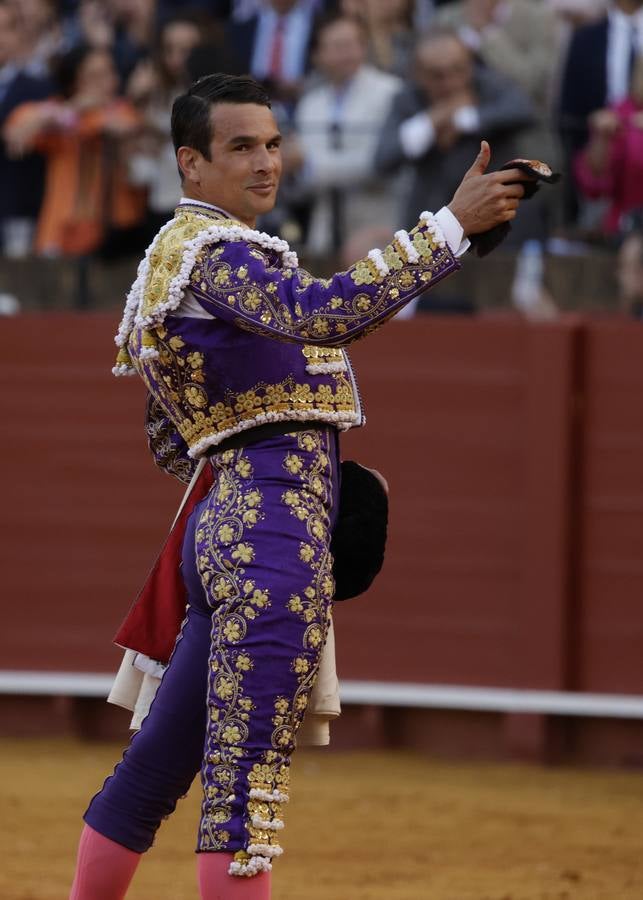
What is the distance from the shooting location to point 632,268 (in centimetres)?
624

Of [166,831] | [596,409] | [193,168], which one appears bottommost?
[166,831]

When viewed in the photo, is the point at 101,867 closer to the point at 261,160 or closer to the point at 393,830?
the point at 261,160

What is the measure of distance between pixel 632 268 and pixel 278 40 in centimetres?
198

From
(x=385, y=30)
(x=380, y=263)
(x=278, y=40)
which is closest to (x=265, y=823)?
(x=380, y=263)

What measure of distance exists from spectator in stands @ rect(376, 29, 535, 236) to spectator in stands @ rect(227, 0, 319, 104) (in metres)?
0.86

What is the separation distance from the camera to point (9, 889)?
13.9 ft

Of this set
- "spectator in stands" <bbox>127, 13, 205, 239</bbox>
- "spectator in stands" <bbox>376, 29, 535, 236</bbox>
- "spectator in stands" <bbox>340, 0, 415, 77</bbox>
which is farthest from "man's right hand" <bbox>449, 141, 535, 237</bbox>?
"spectator in stands" <bbox>340, 0, 415, 77</bbox>

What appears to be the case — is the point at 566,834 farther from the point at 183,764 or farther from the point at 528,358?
the point at 183,764

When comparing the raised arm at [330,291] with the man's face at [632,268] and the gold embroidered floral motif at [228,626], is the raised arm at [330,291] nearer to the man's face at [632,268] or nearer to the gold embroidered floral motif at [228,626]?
the gold embroidered floral motif at [228,626]

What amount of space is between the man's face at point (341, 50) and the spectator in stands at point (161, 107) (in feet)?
1.82

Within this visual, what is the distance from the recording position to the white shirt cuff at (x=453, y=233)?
276cm

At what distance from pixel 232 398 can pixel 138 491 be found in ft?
10.5

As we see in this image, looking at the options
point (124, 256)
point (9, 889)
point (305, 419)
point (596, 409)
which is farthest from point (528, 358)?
point (305, 419)

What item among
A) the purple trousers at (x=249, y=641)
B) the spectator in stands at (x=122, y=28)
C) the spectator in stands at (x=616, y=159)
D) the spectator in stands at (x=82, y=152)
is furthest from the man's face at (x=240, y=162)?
the spectator in stands at (x=122, y=28)
